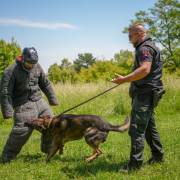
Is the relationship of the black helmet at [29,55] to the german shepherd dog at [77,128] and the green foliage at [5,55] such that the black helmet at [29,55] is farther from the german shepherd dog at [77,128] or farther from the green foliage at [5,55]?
the green foliage at [5,55]

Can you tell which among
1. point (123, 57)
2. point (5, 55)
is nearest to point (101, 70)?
point (123, 57)

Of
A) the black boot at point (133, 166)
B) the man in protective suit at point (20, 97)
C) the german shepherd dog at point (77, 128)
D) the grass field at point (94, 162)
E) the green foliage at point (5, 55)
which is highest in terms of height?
the green foliage at point (5, 55)

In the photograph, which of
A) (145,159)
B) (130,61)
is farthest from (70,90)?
(130,61)

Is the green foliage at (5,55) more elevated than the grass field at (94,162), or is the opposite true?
the green foliage at (5,55)

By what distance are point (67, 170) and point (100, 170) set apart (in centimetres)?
64

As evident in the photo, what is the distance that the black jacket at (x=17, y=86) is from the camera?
4.38 metres

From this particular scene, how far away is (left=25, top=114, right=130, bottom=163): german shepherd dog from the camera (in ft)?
14.1

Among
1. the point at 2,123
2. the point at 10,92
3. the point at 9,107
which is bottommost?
the point at 2,123

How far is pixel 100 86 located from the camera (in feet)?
42.4

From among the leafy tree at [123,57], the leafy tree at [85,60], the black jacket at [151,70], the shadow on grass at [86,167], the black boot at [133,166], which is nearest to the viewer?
the black jacket at [151,70]

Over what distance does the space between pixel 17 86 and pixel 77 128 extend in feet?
5.01

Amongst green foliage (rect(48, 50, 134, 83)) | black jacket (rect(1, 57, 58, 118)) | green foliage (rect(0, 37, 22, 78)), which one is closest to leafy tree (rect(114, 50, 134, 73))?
green foliage (rect(48, 50, 134, 83))

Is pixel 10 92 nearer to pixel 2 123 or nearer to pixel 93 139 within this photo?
pixel 93 139

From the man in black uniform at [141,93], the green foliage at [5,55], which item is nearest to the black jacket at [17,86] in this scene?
the man in black uniform at [141,93]
